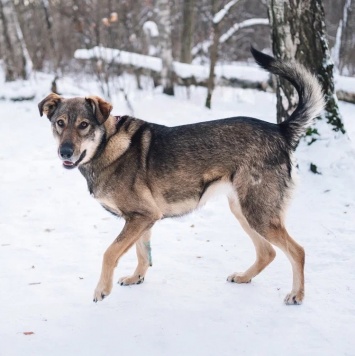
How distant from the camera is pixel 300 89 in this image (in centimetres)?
375

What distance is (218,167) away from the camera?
3553 mm

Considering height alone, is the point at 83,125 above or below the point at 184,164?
above

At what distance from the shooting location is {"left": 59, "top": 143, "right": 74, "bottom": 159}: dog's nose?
3.35 meters

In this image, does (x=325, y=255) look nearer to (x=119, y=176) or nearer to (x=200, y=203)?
(x=200, y=203)

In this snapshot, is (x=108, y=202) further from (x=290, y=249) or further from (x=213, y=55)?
(x=213, y=55)

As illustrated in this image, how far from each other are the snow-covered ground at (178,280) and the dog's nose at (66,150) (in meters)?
1.08

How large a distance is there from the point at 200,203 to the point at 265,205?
1.78ft

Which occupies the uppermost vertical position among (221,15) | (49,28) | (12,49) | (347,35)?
(221,15)

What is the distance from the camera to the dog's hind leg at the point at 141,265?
12.5 ft

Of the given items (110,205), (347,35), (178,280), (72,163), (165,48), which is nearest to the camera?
(72,163)

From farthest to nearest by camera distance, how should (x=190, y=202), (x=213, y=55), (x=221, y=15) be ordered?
(x=213, y=55) < (x=221, y=15) < (x=190, y=202)

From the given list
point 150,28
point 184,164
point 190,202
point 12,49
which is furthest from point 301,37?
point 150,28

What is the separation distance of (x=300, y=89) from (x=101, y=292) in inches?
88.1

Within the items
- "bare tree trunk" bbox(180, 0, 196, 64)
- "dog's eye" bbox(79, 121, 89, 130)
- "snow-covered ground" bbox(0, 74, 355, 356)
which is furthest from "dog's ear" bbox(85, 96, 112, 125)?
"bare tree trunk" bbox(180, 0, 196, 64)
